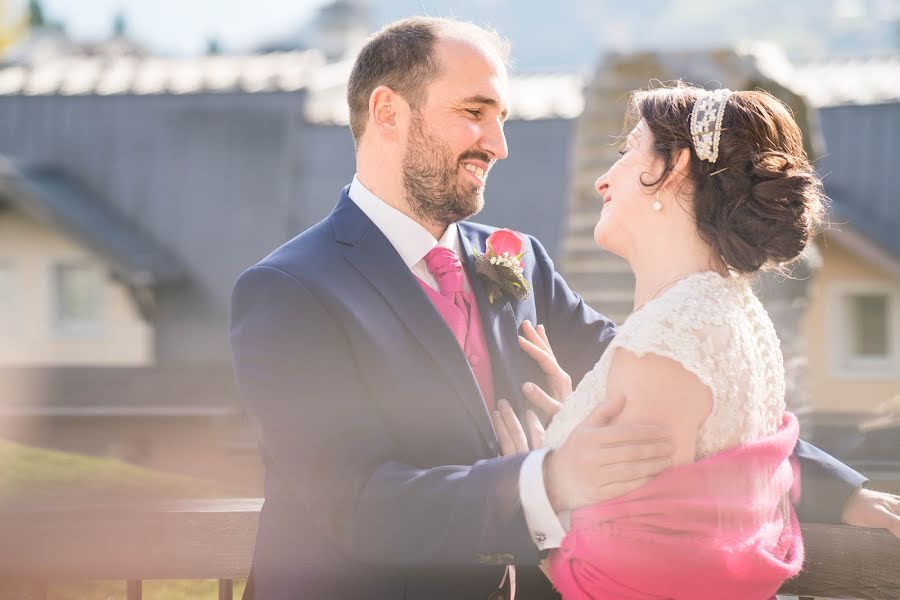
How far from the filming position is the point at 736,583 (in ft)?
6.97

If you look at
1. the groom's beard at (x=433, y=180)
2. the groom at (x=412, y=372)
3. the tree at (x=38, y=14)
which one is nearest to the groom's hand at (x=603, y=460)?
the groom at (x=412, y=372)

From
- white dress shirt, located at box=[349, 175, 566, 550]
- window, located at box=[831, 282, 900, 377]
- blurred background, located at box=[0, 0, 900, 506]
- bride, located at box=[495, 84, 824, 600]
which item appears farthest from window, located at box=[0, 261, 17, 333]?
bride, located at box=[495, 84, 824, 600]

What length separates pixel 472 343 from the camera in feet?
8.33

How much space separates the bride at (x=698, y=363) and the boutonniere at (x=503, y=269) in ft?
0.88

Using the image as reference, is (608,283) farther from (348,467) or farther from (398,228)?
(348,467)

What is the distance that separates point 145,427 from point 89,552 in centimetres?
838

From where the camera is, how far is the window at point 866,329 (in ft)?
50.2

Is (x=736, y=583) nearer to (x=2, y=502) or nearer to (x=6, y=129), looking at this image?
(x=2, y=502)

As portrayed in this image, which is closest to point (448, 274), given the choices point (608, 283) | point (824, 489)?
point (824, 489)

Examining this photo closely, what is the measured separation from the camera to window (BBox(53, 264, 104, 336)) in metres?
17.7

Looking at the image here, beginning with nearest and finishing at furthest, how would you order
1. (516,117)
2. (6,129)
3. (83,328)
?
(516,117) → (83,328) → (6,129)

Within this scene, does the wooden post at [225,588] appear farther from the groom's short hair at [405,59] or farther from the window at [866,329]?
the window at [866,329]

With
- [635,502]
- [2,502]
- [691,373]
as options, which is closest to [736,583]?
[635,502]

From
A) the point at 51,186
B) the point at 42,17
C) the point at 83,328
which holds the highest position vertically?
the point at 42,17
